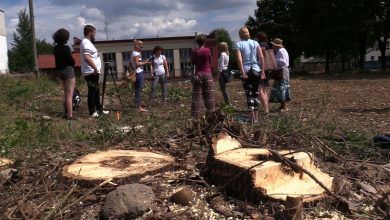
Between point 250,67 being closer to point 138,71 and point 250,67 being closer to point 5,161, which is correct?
point 138,71

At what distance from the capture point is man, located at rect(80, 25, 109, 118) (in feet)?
30.3

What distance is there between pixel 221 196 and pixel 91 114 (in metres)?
6.21

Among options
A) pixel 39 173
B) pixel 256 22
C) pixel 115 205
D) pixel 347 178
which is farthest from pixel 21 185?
pixel 256 22

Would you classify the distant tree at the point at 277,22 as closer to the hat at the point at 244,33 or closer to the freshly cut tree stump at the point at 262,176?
the hat at the point at 244,33

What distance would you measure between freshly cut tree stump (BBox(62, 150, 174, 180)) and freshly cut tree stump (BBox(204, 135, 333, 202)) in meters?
0.50

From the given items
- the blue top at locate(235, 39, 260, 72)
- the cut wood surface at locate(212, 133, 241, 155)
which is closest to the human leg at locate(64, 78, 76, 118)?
the blue top at locate(235, 39, 260, 72)

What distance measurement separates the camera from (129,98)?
14.0 metres

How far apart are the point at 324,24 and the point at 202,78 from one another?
144 feet

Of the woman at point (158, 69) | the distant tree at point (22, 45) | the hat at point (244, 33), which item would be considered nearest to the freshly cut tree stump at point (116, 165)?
the hat at point (244, 33)

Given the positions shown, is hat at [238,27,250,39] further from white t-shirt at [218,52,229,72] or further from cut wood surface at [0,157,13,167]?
cut wood surface at [0,157,13,167]

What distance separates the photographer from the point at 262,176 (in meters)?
3.52

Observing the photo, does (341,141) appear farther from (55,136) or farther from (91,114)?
(91,114)

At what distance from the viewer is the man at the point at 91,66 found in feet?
30.3

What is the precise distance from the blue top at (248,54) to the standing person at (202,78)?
0.78m
